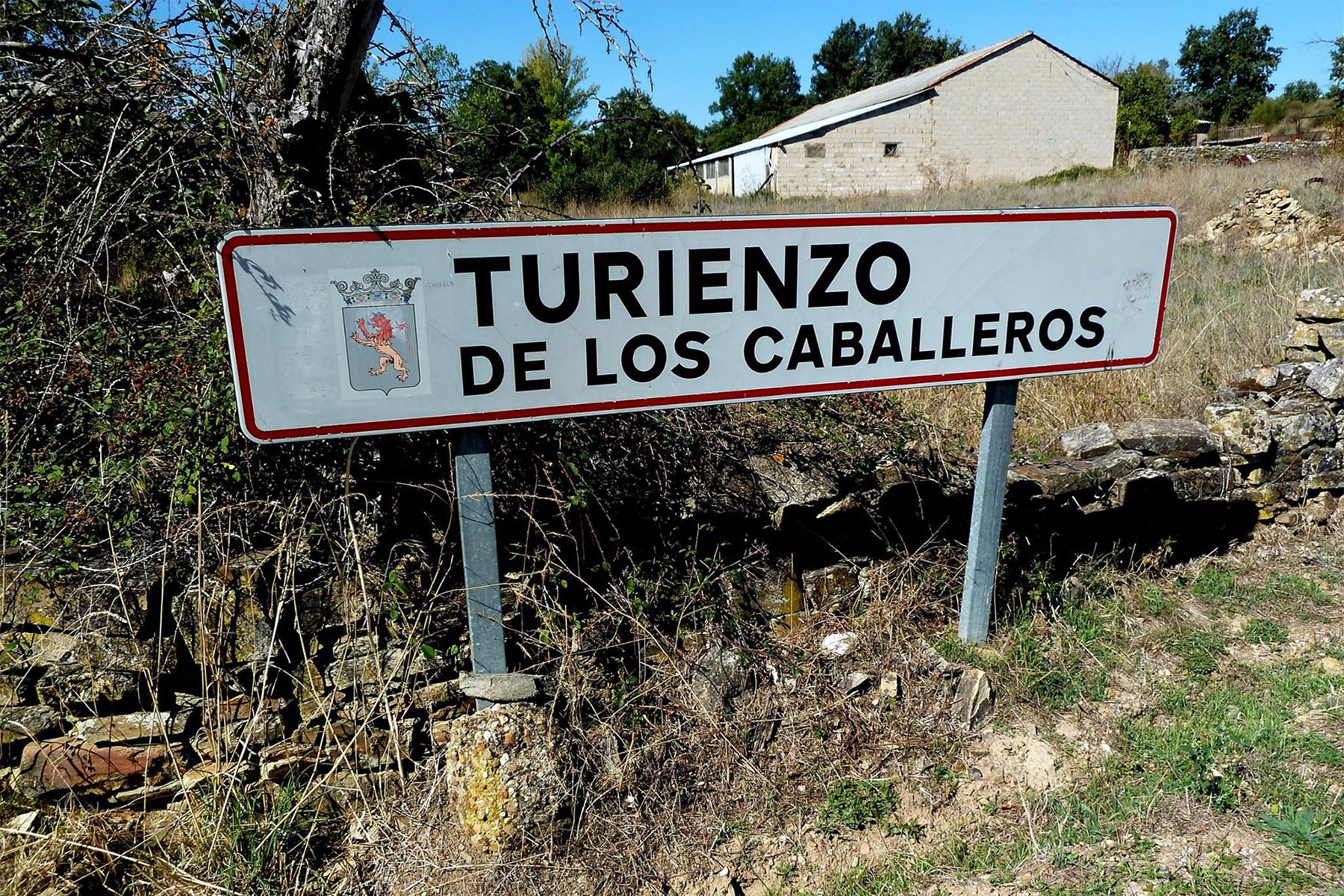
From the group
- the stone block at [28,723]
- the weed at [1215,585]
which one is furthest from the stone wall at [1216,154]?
the stone block at [28,723]

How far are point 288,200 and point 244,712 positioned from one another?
1.70 metres

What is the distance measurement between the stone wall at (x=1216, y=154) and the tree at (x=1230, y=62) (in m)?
29.2

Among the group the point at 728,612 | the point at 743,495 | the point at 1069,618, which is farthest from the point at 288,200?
the point at 1069,618

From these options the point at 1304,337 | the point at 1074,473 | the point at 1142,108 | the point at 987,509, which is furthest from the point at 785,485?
the point at 1142,108

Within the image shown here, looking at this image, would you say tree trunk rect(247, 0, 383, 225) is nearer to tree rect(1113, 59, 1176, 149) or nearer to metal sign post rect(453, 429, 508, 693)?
metal sign post rect(453, 429, 508, 693)

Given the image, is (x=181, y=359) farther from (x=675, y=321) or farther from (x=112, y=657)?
(x=675, y=321)

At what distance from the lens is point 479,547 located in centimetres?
226

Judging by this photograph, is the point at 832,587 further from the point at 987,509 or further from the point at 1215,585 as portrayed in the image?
the point at 1215,585

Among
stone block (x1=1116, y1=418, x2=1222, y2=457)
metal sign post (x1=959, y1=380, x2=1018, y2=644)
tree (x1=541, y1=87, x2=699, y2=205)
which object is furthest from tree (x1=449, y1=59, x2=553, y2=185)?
stone block (x1=1116, y1=418, x2=1222, y2=457)

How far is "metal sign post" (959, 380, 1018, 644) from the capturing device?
285 centimetres

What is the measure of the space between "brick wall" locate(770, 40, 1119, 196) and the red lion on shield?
2830 centimetres

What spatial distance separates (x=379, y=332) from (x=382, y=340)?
0.9 inches

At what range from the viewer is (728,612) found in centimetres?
295

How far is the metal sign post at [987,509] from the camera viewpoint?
285 cm
